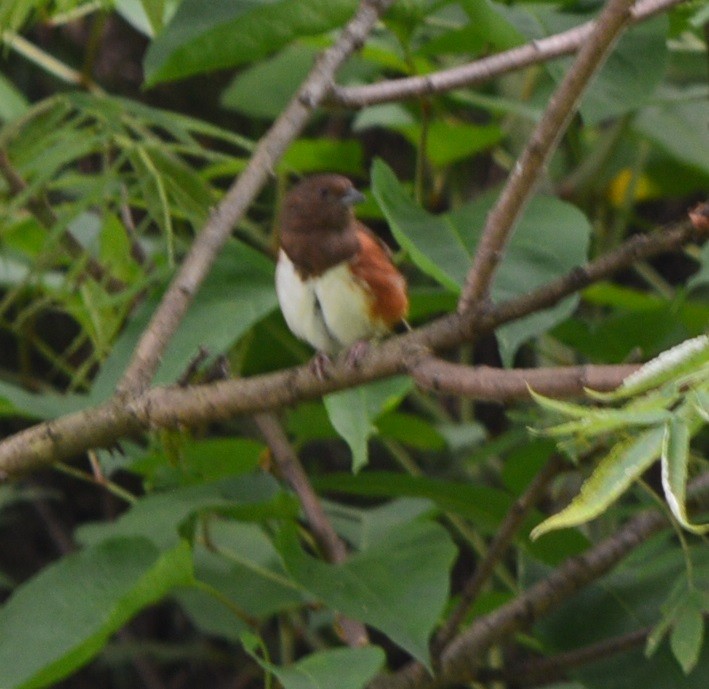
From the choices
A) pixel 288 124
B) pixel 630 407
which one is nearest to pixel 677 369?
pixel 630 407

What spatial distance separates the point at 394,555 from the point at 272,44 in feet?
2.10

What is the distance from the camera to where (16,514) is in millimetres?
3189

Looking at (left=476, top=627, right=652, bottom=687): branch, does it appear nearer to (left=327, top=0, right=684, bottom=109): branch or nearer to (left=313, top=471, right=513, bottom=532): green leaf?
(left=313, top=471, right=513, bottom=532): green leaf

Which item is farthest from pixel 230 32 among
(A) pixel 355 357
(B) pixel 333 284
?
(A) pixel 355 357

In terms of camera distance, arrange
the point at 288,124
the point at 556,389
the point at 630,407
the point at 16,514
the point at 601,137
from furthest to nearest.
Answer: the point at 16,514 → the point at 601,137 → the point at 288,124 → the point at 556,389 → the point at 630,407

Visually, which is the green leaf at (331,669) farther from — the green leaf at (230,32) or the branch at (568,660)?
the green leaf at (230,32)

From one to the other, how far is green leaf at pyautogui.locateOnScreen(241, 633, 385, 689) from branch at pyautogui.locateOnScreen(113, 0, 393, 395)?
0.31m

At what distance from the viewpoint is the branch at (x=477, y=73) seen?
4.50 feet

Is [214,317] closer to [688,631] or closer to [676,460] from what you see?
[688,631]

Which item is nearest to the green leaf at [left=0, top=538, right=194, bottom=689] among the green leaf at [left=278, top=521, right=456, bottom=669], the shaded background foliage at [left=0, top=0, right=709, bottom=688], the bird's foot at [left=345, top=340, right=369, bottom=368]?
the shaded background foliage at [left=0, top=0, right=709, bottom=688]

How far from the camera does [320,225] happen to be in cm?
181

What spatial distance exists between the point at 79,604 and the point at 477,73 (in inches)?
30.2

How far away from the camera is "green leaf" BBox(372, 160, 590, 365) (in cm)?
138

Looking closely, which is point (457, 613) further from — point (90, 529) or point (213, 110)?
point (213, 110)
